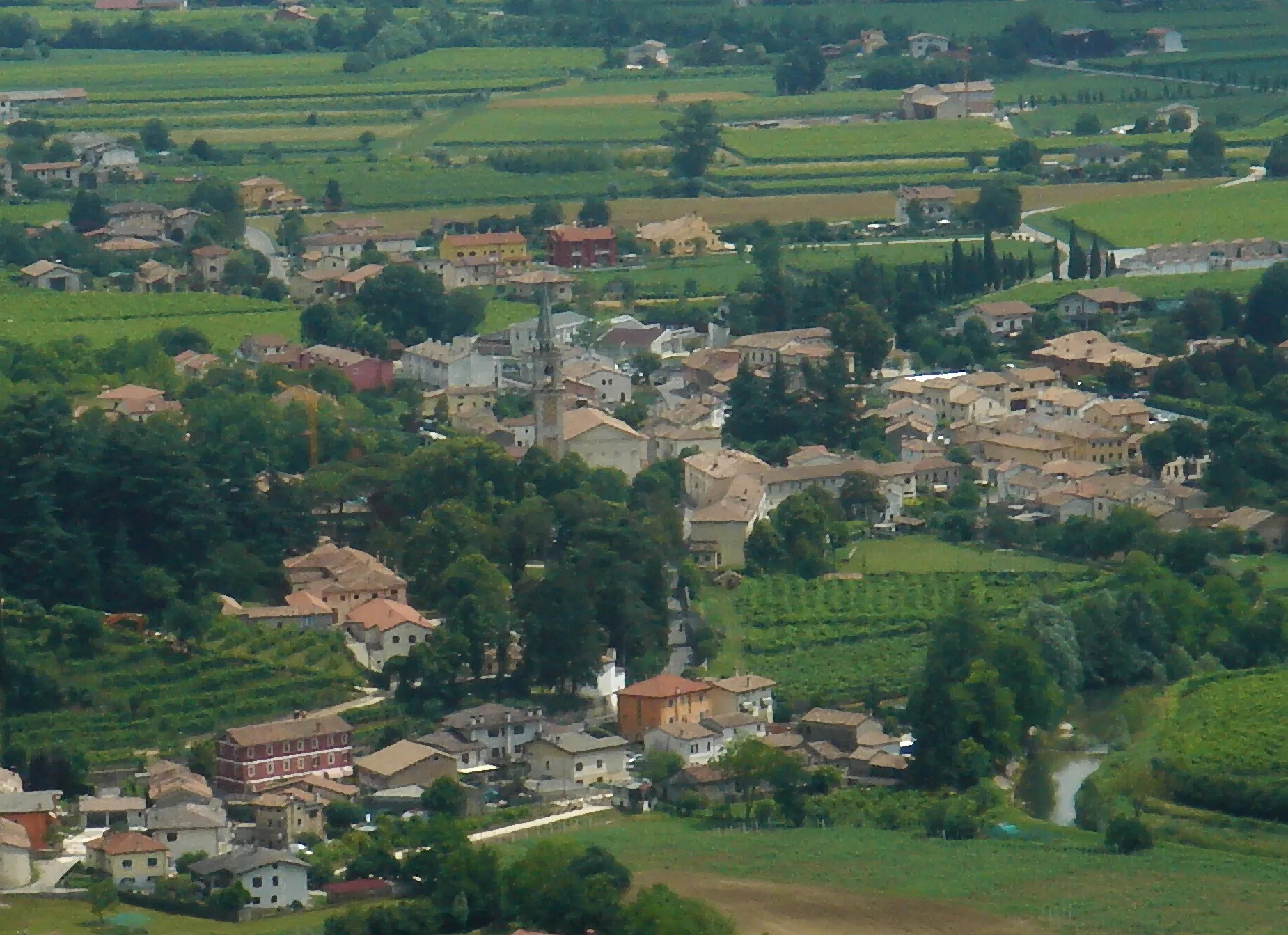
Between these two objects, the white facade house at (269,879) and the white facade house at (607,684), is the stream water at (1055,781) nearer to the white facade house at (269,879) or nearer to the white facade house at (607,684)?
the white facade house at (607,684)

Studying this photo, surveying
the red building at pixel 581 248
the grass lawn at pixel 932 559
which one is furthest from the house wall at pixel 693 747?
the red building at pixel 581 248

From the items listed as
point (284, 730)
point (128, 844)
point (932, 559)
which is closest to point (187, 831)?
point (128, 844)

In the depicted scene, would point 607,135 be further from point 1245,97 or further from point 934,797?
point 934,797

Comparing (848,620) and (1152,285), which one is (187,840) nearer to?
(848,620)

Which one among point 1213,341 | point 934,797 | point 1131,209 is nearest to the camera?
point 934,797

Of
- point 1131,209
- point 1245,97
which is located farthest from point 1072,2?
point 1131,209

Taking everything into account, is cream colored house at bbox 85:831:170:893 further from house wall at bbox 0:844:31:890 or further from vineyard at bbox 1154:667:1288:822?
vineyard at bbox 1154:667:1288:822
